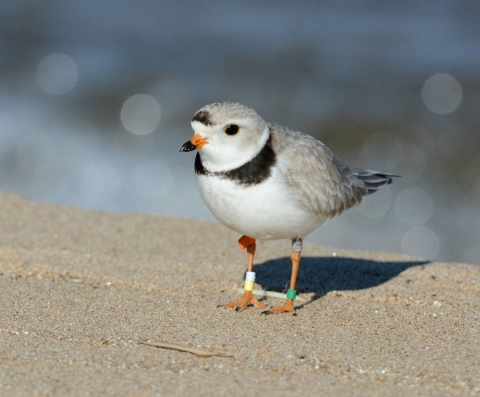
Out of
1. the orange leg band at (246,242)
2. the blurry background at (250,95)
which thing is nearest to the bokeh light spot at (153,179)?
the blurry background at (250,95)

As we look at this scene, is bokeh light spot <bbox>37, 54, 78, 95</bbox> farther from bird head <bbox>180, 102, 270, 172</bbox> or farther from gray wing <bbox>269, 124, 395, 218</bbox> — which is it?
bird head <bbox>180, 102, 270, 172</bbox>

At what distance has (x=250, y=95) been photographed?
11711mm

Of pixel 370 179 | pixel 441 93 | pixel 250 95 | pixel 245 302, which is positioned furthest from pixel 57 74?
pixel 245 302

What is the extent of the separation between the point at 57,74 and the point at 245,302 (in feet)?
32.1

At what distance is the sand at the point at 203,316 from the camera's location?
274cm

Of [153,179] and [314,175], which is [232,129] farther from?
[153,179]

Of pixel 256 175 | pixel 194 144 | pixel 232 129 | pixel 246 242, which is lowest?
pixel 246 242

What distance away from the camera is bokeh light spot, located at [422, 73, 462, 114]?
35.5ft

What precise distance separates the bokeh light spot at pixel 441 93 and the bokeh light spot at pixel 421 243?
335 centimetres

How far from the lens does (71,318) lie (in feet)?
11.8

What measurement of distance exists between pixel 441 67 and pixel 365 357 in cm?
984

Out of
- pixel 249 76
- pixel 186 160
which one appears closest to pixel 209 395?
pixel 186 160

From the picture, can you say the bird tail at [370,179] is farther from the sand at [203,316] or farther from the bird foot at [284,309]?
the bird foot at [284,309]

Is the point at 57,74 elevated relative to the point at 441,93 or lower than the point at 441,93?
lower
